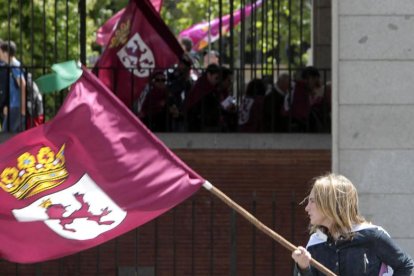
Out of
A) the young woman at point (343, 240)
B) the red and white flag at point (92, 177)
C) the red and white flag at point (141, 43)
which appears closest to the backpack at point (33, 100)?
the red and white flag at point (141, 43)

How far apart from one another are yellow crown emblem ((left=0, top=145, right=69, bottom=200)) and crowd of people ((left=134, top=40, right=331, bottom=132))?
18.5 feet

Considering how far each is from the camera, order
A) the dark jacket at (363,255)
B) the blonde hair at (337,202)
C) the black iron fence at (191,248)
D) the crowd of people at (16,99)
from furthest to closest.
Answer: the crowd of people at (16,99) < the black iron fence at (191,248) < the dark jacket at (363,255) < the blonde hair at (337,202)

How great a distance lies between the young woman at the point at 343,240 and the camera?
7.06m

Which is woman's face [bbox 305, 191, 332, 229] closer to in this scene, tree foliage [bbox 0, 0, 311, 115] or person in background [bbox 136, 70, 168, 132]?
tree foliage [bbox 0, 0, 311, 115]

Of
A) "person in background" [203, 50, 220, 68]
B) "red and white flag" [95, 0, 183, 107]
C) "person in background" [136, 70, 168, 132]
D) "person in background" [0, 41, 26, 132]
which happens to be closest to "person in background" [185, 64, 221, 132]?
"person in background" [136, 70, 168, 132]

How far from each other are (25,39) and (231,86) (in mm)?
6819

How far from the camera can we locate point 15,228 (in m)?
8.61

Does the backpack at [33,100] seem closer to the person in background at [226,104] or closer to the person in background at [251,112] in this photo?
the person in background at [226,104]

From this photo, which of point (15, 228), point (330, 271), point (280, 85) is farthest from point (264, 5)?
point (330, 271)

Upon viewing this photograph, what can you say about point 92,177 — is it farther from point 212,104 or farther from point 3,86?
point 3,86


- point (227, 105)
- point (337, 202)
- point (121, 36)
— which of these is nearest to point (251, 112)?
point (227, 105)

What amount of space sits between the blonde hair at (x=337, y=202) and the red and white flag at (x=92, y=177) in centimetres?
138

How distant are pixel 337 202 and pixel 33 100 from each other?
7300 mm

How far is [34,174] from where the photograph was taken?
836 cm
